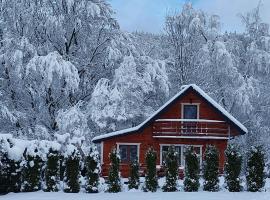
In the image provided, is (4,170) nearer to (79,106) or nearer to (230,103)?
(79,106)

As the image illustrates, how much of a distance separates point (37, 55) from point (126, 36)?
21.4 ft

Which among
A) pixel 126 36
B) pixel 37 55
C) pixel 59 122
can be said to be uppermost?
pixel 126 36

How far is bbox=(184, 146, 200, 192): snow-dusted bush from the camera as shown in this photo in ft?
67.3

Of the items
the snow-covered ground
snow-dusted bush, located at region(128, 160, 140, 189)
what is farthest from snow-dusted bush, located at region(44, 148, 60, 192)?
snow-dusted bush, located at region(128, 160, 140, 189)

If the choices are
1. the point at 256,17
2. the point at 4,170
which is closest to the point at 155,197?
the point at 4,170

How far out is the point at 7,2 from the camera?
94.4 ft

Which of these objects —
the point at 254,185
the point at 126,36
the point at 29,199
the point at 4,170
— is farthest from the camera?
the point at 126,36

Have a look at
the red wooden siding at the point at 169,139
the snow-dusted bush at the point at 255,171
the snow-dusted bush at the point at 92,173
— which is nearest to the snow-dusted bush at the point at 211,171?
the snow-dusted bush at the point at 255,171

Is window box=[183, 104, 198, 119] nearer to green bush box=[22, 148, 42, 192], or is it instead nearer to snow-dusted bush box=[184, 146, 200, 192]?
snow-dusted bush box=[184, 146, 200, 192]

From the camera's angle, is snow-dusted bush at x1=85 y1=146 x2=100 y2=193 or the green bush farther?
snow-dusted bush at x1=85 y1=146 x2=100 y2=193

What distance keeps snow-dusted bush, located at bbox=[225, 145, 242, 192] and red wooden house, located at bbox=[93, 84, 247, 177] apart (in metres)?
6.55

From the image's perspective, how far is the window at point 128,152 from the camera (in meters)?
28.4

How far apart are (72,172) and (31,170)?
5.71 ft

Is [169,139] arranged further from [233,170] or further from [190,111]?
[233,170]
